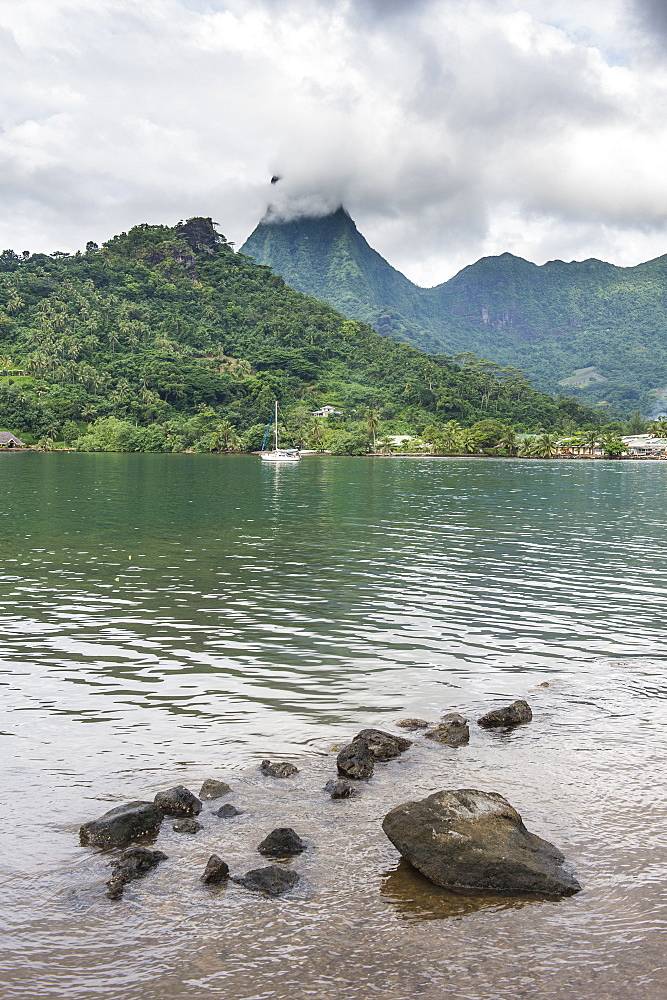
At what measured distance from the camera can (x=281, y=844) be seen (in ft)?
34.4

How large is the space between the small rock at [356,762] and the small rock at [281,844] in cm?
252

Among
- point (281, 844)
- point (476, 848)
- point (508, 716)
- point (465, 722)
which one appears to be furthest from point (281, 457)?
point (476, 848)

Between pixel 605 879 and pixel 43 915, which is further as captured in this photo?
pixel 605 879

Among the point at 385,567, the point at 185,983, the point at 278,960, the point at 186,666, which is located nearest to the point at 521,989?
the point at 278,960

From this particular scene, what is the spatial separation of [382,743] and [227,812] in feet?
11.6

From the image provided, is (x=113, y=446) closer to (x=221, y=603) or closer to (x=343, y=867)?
(x=221, y=603)

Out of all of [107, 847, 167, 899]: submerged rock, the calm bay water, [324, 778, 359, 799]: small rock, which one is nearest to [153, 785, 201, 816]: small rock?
the calm bay water

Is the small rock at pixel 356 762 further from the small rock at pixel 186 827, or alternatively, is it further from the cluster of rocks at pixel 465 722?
the small rock at pixel 186 827

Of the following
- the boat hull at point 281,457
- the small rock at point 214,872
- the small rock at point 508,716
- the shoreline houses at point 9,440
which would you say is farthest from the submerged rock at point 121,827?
the shoreline houses at point 9,440

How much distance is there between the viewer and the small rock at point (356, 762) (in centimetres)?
1303

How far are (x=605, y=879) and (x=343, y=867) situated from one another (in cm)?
352

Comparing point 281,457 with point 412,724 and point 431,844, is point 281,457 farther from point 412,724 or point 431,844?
point 431,844

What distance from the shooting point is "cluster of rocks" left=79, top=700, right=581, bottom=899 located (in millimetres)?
9742

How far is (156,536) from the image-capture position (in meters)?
42.8
